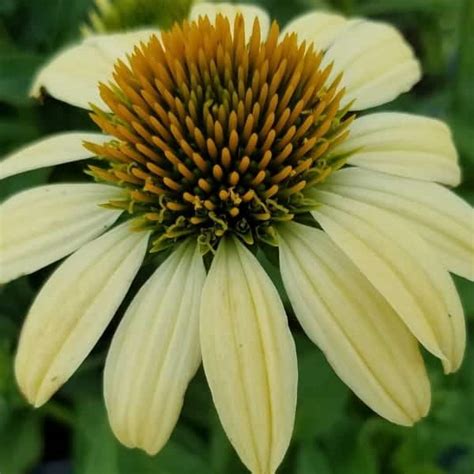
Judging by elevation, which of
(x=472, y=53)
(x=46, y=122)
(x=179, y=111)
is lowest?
(x=472, y=53)

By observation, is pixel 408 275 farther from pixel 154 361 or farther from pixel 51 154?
pixel 51 154

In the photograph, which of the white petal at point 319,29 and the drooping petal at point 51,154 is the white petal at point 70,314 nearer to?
the drooping petal at point 51,154

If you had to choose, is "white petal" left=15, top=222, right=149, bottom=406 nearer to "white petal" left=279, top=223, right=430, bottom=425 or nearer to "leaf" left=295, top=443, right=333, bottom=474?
"white petal" left=279, top=223, right=430, bottom=425

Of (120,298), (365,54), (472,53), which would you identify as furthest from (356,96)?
(472,53)

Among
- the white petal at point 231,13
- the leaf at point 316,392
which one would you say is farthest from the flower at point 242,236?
the leaf at point 316,392

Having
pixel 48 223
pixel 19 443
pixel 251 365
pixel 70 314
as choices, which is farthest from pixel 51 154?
pixel 19 443

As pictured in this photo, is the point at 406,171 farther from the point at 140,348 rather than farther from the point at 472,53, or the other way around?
the point at 472,53

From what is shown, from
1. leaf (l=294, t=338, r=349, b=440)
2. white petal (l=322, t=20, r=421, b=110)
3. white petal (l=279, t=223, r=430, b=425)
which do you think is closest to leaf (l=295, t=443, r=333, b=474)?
leaf (l=294, t=338, r=349, b=440)
